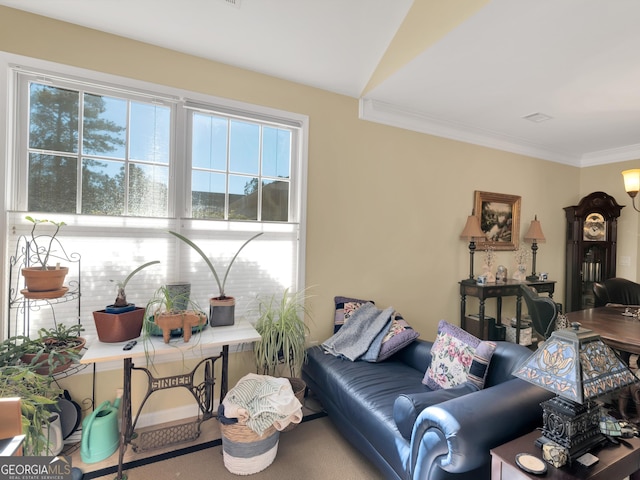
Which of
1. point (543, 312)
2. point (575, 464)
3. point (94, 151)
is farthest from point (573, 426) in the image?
point (94, 151)

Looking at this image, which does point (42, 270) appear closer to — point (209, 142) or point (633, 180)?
point (209, 142)

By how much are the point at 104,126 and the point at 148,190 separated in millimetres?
493

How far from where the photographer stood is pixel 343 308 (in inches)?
107

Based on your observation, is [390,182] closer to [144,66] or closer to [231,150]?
[231,150]

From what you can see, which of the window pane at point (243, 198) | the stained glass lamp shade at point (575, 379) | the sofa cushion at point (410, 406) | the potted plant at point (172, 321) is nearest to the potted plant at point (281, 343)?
the potted plant at point (172, 321)

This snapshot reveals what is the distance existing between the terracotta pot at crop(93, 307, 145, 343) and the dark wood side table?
190cm

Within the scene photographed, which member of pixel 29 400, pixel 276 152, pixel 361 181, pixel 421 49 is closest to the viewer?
pixel 29 400

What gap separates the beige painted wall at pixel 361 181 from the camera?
2.08m

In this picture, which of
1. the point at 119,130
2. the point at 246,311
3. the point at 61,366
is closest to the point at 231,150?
the point at 119,130

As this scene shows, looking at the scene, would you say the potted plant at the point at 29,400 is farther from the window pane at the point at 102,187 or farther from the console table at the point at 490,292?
the console table at the point at 490,292

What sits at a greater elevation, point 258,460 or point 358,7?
point 358,7

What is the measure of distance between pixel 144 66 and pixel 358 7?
152 centimetres

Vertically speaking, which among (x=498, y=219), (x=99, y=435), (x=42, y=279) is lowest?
(x=99, y=435)

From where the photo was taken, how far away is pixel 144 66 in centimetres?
216
